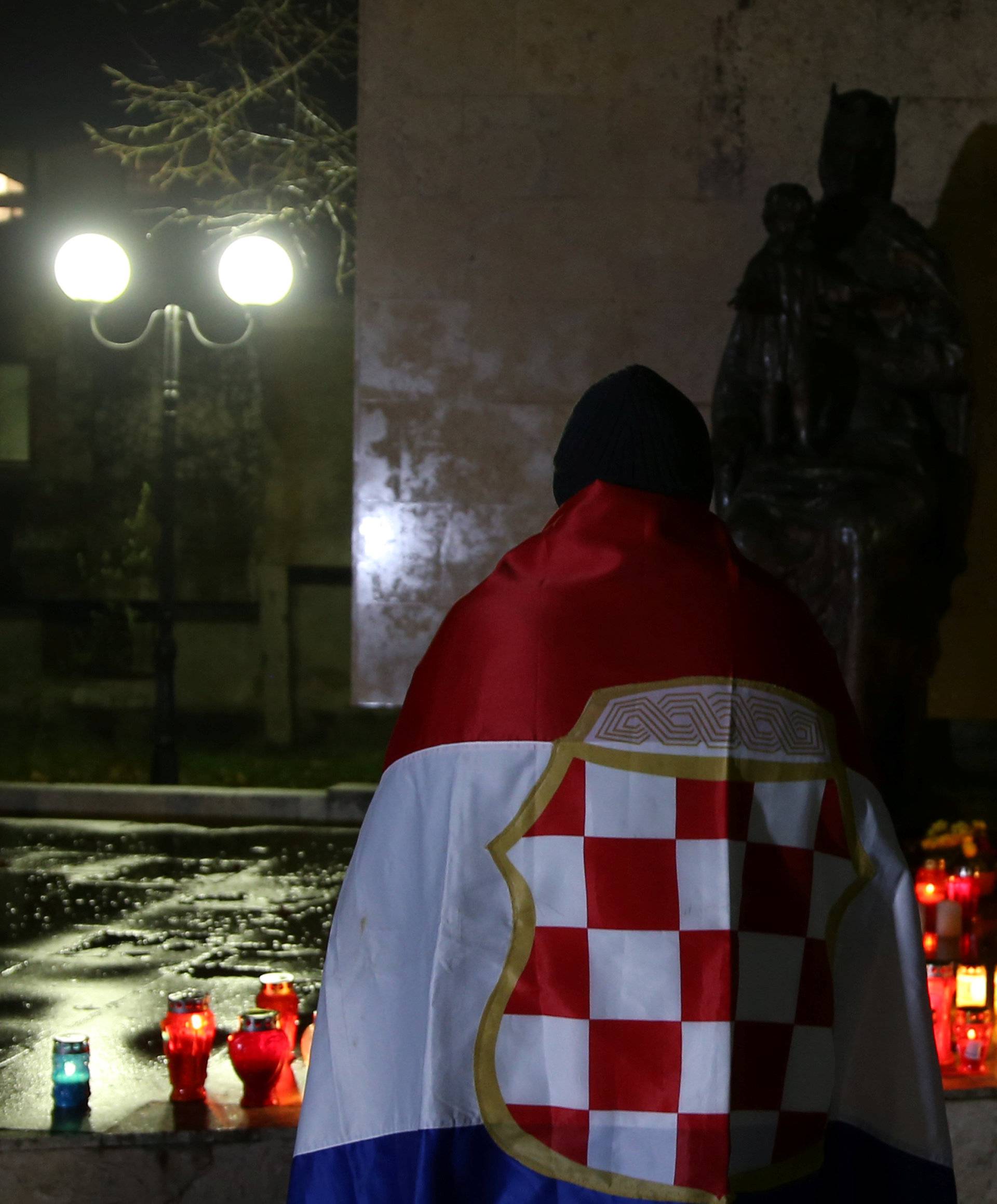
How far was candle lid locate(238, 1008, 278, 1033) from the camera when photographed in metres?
2.95

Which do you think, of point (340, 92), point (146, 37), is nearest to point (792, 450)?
point (340, 92)

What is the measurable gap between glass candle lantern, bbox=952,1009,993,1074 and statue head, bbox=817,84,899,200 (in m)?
3.30

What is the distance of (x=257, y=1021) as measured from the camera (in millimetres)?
2973

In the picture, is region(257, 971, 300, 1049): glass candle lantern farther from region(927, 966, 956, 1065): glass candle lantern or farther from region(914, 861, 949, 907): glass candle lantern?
region(914, 861, 949, 907): glass candle lantern

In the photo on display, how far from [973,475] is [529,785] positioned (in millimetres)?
4250

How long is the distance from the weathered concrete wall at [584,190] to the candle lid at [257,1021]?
456 cm

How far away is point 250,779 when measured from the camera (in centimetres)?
1291

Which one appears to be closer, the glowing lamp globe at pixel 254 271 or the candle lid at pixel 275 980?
the candle lid at pixel 275 980

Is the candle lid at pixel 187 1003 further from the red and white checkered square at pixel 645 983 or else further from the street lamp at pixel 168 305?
the street lamp at pixel 168 305

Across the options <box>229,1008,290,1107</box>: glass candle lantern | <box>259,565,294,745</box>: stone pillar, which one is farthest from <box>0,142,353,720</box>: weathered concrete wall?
<box>229,1008,290,1107</box>: glass candle lantern

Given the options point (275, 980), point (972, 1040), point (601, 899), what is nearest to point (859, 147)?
point (972, 1040)

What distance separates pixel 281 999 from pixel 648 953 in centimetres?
188

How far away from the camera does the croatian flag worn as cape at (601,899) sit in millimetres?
1651

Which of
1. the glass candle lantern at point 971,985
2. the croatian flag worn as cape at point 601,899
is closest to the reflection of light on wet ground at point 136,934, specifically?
Result: the croatian flag worn as cape at point 601,899
